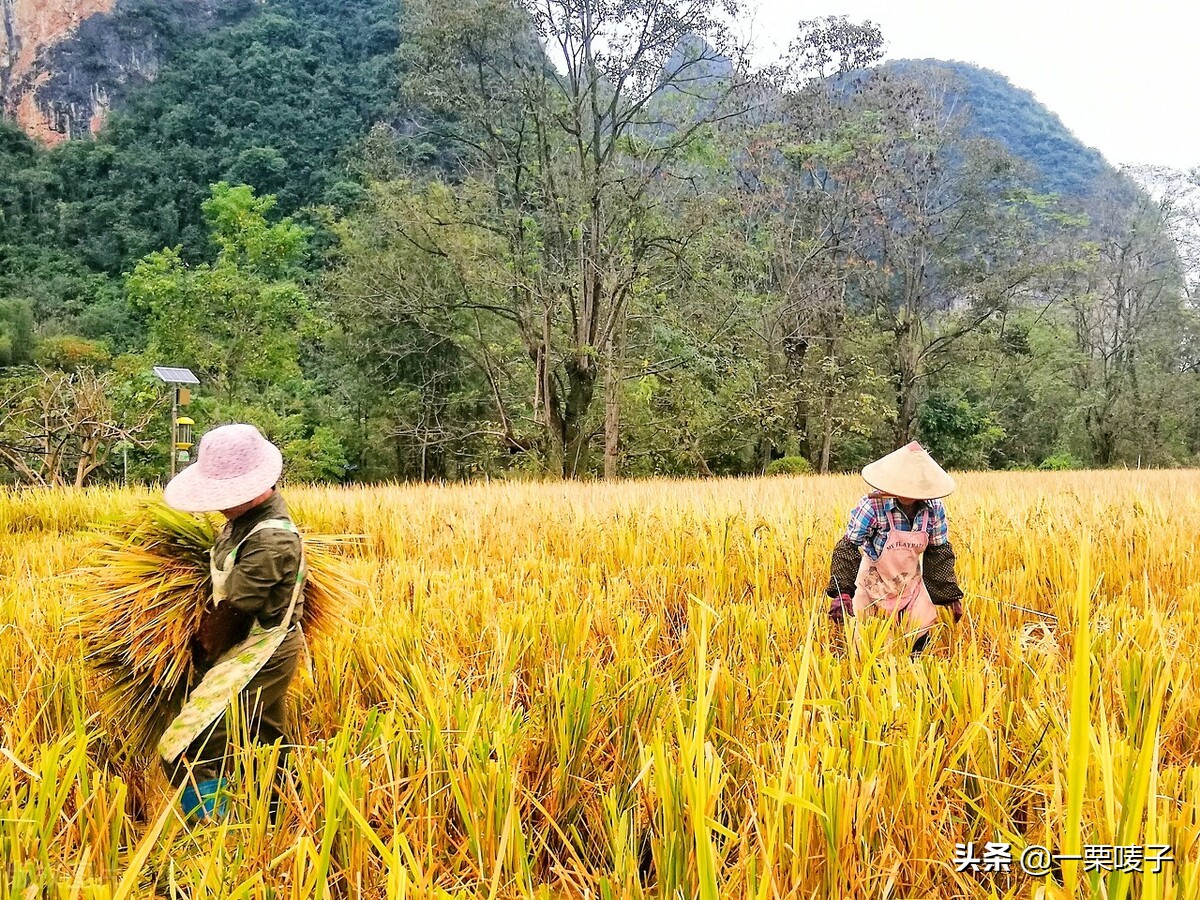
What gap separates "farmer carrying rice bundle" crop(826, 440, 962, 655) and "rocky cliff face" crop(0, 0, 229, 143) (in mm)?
63639

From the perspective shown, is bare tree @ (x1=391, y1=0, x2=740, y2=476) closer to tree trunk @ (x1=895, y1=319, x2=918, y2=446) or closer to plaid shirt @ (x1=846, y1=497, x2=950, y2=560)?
tree trunk @ (x1=895, y1=319, x2=918, y2=446)

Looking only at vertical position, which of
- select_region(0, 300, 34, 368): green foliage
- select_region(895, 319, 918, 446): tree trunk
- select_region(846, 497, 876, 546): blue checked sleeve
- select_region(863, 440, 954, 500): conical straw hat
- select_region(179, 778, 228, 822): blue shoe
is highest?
select_region(0, 300, 34, 368): green foliage

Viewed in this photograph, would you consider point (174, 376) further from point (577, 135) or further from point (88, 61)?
point (88, 61)

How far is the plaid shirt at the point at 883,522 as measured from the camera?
3.00 m

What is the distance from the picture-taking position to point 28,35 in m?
56.7

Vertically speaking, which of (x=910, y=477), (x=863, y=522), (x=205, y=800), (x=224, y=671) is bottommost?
(x=205, y=800)

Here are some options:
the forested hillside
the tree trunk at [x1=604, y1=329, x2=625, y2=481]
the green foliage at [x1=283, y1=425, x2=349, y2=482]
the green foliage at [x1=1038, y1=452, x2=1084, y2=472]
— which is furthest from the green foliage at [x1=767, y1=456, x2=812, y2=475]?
the green foliage at [x1=283, y1=425, x2=349, y2=482]

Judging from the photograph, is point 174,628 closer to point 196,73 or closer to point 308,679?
point 308,679

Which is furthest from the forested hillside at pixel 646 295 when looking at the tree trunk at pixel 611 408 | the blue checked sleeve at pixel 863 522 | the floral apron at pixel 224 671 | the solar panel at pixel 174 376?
the blue checked sleeve at pixel 863 522

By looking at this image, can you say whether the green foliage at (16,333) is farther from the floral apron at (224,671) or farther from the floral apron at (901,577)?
the floral apron at (901,577)

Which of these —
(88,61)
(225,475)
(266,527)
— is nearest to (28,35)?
(88,61)

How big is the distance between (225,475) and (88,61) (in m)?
67.7

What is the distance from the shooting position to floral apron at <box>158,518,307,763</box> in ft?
6.39

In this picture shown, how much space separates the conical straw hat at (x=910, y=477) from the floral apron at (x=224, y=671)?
2011 millimetres
